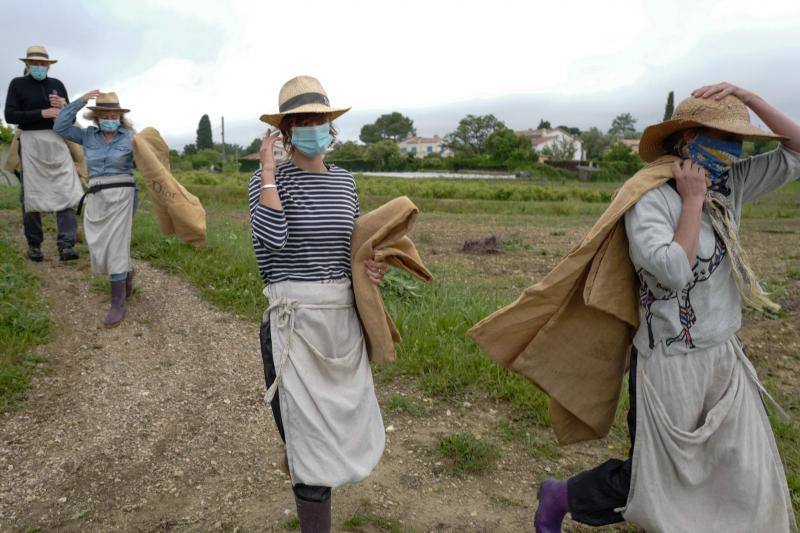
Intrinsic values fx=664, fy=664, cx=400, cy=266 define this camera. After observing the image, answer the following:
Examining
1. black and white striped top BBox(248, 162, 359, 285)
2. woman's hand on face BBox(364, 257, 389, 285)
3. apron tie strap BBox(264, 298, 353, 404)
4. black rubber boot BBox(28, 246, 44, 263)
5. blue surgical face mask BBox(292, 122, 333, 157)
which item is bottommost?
black rubber boot BBox(28, 246, 44, 263)

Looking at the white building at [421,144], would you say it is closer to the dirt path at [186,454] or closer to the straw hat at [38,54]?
the straw hat at [38,54]

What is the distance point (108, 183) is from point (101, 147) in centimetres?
29

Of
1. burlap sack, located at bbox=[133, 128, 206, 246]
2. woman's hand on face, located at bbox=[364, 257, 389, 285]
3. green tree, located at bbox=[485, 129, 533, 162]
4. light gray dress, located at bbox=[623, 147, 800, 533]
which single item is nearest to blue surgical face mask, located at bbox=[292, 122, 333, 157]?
woman's hand on face, located at bbox=[364, 257, 389, 285]

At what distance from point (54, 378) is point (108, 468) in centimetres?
135

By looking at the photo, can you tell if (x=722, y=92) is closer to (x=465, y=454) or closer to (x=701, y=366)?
(x=701, y=366)

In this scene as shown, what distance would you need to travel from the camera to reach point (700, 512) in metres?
2.39

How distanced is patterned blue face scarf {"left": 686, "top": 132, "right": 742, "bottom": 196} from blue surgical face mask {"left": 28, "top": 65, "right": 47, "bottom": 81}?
592 centimetres

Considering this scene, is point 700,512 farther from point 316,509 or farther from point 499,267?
point 499,267

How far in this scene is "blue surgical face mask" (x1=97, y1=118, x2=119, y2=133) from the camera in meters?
5.19

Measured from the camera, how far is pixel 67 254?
716 centimetres

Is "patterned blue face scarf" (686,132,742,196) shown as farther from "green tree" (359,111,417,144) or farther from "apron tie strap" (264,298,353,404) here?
"green tree" (359,111,417,144)

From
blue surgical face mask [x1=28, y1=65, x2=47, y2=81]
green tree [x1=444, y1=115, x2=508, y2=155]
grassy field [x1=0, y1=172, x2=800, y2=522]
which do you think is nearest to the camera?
grassy field [x1=0, y1=172, x2=800, y2=522]

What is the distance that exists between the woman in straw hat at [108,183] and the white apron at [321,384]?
10.6ft

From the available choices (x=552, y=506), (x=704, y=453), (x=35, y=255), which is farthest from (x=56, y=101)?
(x=704, y=453)
